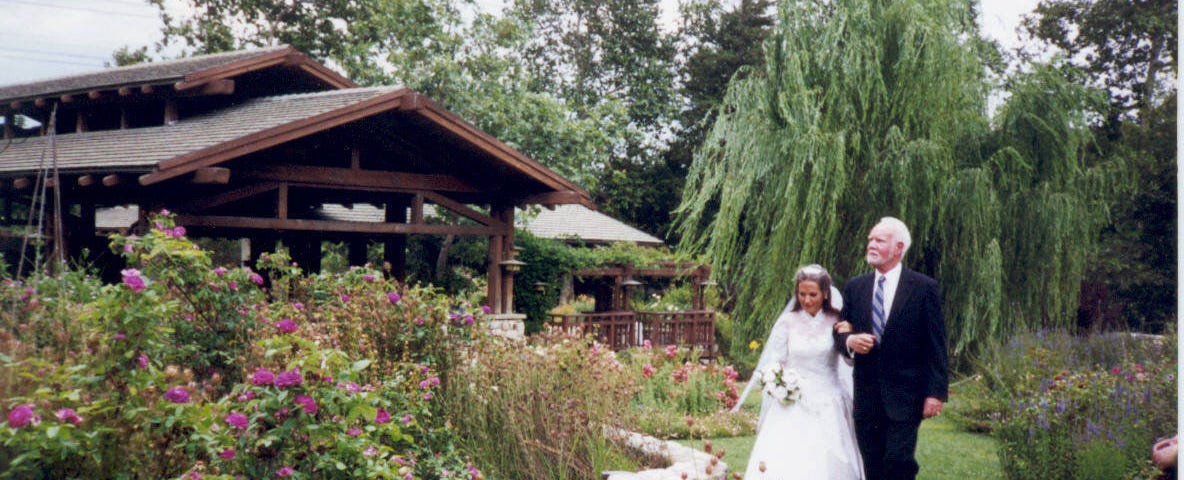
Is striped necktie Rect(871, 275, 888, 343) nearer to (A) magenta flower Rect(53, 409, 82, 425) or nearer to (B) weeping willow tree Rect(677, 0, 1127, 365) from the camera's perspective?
(A) magenta flower Rect(53, 409, 82, 425)

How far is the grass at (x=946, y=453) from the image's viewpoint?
24.8ft

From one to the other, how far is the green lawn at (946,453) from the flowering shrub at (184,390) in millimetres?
3531

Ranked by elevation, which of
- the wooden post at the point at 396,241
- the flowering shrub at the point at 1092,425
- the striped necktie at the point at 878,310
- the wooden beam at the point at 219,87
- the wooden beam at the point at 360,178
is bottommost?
the flowering shrub at the point at 1092,425

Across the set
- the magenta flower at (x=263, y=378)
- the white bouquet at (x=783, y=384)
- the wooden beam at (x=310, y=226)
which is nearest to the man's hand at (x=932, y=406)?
the white bouquet at (x=783, y=384)

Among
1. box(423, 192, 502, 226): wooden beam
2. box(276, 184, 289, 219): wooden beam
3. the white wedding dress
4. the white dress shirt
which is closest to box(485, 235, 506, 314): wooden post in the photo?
box(423, 192, 502, 226): wooden beam

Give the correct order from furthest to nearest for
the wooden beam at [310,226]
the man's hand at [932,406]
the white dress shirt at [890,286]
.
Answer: the wooden beam at [310,226]
the white dress shirt at [890,286]
the man's hand at [932,406]

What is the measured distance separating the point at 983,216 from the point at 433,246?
11172 millimetres

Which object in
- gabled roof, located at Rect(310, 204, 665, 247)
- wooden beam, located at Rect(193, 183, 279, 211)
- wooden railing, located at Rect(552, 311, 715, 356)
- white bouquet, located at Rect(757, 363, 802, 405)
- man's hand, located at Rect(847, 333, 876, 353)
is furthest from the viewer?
gabled roof, located at Rect(310, 204, 665, 247)

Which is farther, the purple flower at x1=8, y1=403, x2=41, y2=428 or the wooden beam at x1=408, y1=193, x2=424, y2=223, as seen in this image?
the wooden beam at x1=408, y1=193, x2=424, y2=223

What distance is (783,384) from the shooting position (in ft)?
18.6

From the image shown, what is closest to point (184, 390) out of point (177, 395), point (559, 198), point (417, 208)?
point (177, 395)

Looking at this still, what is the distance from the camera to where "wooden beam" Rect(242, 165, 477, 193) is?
11.2 metres

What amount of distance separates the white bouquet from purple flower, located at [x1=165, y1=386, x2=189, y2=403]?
342 cm

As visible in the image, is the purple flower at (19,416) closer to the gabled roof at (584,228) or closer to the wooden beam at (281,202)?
the wooden beam at (281,202)
